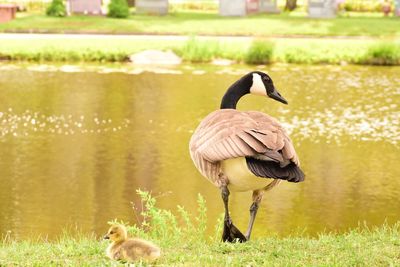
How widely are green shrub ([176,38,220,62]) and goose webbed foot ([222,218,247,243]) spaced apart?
73.8 feet

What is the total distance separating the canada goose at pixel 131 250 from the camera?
750 centimetres

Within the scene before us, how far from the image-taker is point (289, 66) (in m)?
30.5

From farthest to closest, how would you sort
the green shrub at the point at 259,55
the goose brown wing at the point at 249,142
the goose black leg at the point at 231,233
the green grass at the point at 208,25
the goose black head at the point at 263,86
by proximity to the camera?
the green grass at the point at 208,25 < the green shrub at the point at 259,55 < the goose black head at the point at 263,86 < the goose black leg at the point at 231,233 < the goose brown wing at the point at 249,142

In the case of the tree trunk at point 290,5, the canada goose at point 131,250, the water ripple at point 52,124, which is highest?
the canada goose at point 131,250

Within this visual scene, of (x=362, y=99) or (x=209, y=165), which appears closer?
(x=209, y=165)

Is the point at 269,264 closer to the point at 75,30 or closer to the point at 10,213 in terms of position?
the point at 10,213

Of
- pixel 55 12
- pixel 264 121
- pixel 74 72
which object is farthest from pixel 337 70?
pixel 264 121

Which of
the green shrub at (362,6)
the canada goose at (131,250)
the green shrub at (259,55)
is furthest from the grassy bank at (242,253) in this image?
the green shrub at (362,6)

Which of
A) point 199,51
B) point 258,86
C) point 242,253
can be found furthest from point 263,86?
point 199,51

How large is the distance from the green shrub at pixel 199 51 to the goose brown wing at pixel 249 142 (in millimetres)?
22572

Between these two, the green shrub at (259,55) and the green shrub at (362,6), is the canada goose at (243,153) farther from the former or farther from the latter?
the green shrub at (362,6)

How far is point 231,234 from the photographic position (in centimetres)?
870

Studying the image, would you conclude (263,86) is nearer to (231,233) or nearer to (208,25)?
(231,233)

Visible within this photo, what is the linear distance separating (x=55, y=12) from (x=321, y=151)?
75.4ft
